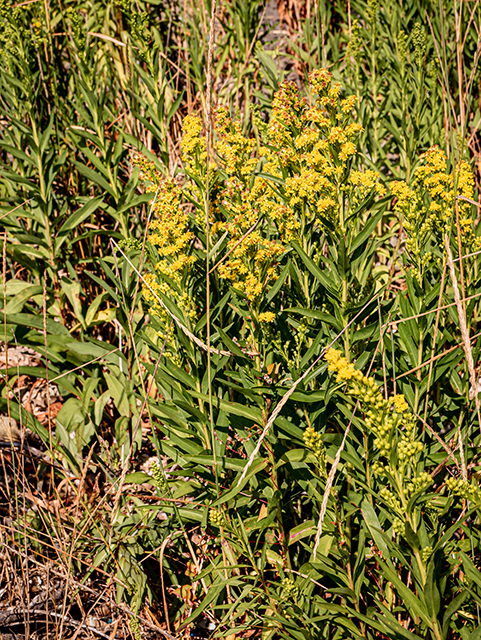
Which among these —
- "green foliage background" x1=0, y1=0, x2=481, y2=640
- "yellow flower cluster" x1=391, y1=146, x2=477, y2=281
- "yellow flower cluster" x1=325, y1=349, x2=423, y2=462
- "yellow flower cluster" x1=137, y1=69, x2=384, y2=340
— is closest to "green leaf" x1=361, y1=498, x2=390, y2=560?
"green foliage background" x1=0, y1=0, x2=481, y2=640

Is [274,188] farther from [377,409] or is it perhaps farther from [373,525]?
[373,525]

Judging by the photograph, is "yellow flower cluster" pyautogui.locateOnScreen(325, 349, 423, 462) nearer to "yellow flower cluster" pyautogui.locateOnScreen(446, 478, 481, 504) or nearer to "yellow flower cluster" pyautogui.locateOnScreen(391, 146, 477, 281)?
"yellow flower cluster" pyautogui.locateOnScreen(446, 478, 481, 504)

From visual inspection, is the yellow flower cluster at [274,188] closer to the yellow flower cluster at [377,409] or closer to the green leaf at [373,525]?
the yellow flower cluster at [377,409]

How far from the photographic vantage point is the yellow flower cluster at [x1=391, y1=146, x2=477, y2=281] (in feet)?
5.14

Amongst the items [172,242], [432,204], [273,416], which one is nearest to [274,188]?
[172,242]

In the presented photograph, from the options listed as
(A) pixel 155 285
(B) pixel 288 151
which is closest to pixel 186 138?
(B) pixel 288 151

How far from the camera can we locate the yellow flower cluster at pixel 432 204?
1566 mm

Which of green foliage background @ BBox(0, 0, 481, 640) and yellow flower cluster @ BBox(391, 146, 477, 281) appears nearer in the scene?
green foliage background @ BBox(0, 0, 481, 640)

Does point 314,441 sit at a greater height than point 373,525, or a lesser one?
greater

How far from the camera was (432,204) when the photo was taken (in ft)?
5.42

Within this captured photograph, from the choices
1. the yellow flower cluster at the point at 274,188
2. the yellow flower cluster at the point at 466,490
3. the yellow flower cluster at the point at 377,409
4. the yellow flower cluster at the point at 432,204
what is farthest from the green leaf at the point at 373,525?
the yellow flower cluster at the point at 432,204

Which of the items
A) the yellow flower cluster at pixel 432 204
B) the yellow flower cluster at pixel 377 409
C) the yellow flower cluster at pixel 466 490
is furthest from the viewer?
the yellow flower cluster at pixel 432 204

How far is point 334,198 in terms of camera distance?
147cm

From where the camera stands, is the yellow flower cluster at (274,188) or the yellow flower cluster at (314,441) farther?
the yellow flower cluster at (274,188)
